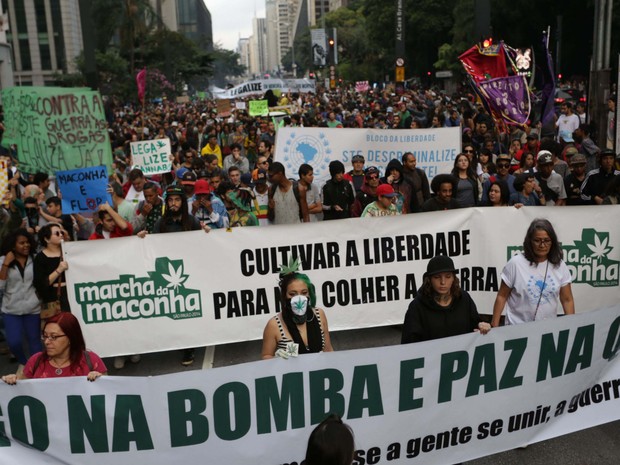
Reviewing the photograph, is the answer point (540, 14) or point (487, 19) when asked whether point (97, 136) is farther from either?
point (540, 14)

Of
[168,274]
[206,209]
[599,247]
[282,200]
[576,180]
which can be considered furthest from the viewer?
[576,180]

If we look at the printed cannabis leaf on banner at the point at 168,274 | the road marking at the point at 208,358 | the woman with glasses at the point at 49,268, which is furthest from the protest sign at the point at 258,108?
the woman with glasses at the point at 49,268

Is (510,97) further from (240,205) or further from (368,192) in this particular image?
(240,205)

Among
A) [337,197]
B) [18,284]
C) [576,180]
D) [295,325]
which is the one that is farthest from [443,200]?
[18,284]

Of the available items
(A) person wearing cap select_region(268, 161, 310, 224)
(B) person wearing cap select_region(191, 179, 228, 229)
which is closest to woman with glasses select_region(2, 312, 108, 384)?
(B) person wearing cap select_region(191, 179, 228, 229)

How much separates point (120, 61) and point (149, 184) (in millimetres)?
42689

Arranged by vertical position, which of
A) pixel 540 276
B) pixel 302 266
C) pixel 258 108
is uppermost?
pixel 258 108

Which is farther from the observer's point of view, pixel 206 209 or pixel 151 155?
pixel 151 155

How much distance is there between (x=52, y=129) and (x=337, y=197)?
3642 millimetres

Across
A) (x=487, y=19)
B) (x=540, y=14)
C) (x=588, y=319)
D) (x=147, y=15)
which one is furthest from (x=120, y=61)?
(x=588, y=319)

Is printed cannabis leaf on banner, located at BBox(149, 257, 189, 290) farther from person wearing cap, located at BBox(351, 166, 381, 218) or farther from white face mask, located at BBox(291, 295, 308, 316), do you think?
person wearing cap, located at BBox(351, 166, 381, 218)

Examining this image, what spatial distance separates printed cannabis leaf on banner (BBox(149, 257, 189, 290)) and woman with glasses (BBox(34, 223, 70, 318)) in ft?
2.44

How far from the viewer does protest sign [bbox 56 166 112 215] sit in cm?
780

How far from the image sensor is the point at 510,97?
444 inches
